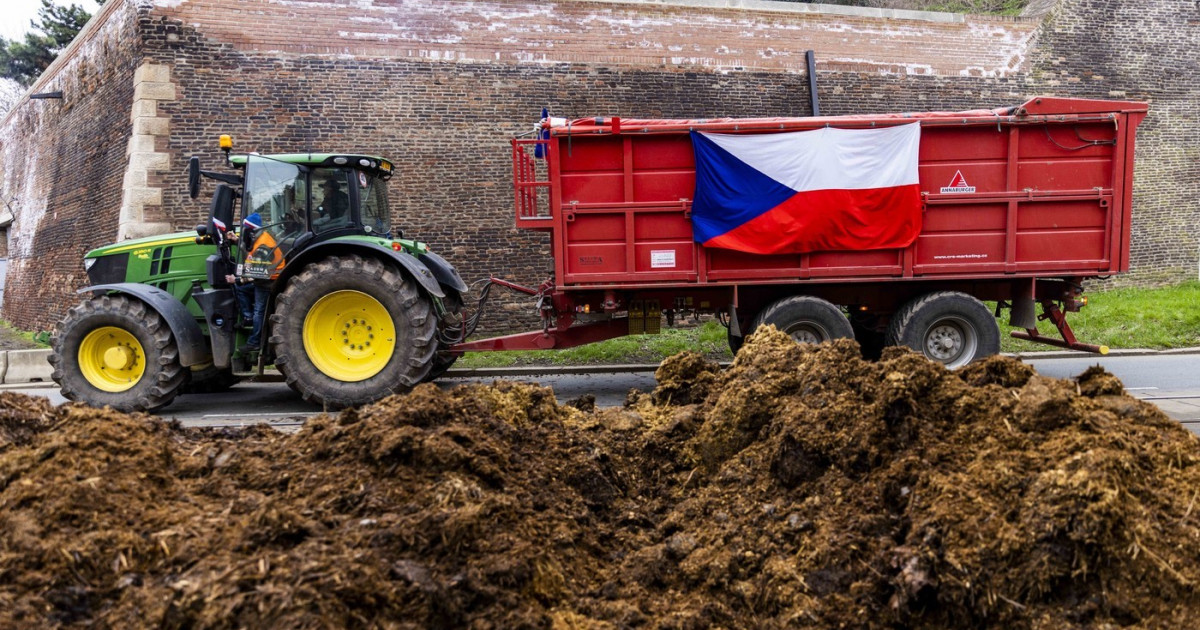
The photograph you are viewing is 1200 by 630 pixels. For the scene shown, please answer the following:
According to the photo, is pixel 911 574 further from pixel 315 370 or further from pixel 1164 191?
pixel 1164 191

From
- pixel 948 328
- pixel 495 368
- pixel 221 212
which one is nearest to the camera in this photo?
pixel 221 212

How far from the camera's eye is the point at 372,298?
7492 millimetres

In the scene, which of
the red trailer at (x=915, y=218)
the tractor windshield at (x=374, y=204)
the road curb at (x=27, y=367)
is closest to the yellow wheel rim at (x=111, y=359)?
the tractor windshield at (x=374, y=204)

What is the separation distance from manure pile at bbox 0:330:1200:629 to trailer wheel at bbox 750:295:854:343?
3.76m

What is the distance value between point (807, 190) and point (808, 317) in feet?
4.18

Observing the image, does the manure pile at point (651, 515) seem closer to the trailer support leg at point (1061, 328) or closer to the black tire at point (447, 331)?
the black tire at point (447, 331)

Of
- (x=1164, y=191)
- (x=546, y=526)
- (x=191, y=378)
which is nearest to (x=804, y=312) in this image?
(x=546, y=526)

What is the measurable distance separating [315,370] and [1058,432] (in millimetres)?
6187

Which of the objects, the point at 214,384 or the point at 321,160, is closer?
the point at 321,160

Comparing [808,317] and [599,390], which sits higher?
[808,317]

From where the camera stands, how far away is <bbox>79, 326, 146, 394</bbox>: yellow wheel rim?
7441 millimetres

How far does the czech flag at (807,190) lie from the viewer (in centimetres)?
793

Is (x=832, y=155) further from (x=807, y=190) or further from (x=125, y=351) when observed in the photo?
(x=125, y=351)

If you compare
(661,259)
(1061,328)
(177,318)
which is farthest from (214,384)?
(1061,328)
